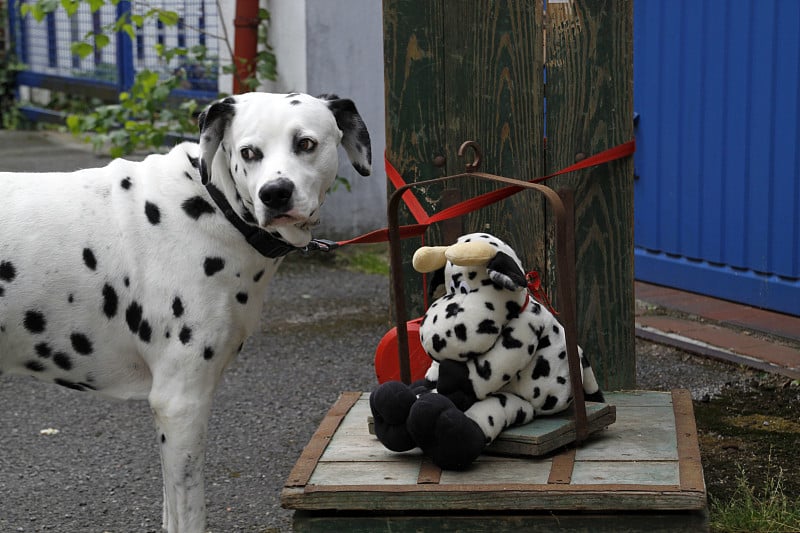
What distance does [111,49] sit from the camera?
1242 cm

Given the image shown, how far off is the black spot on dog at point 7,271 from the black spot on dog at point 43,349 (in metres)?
0.22

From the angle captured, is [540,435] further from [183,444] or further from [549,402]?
[183,444]

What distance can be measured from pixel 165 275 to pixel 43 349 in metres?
0.43

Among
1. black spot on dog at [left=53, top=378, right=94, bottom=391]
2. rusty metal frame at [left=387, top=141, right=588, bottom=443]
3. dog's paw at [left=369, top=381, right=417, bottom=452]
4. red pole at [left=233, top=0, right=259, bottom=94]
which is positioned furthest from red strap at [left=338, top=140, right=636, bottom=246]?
red pole at [left=233, top=0, right=259, bottom=94]

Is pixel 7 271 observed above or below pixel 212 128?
below

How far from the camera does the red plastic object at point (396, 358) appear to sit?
3787mm

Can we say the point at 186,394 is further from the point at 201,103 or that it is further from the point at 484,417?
the point at 201,103

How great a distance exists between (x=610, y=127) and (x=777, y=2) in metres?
2.49

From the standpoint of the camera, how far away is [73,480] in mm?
4410

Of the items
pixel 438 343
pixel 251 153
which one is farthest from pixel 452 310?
pixel 251 153

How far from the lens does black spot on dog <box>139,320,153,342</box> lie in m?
3.21

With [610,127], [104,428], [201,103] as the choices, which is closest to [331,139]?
[610,127]

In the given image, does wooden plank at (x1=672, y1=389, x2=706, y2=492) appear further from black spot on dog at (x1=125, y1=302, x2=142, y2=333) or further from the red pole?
the red pole

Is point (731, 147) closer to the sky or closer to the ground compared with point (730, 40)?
closer to the ground
